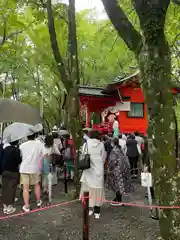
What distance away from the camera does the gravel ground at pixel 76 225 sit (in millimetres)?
5715

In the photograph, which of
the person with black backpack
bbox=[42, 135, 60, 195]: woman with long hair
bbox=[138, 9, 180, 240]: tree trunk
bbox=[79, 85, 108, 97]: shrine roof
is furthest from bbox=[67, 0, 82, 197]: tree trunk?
bbox=[79, 85, 108, 97]: shrine roof

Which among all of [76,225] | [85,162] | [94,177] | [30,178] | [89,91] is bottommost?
[76,225]

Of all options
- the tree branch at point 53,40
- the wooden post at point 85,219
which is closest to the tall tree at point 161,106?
the wooden post at point 85,219

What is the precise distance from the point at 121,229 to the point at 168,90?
3.34 meters

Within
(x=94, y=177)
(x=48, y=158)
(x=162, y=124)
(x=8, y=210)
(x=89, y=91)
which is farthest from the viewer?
(x=89, y=91)

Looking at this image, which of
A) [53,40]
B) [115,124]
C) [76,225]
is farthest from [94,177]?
[115,124]

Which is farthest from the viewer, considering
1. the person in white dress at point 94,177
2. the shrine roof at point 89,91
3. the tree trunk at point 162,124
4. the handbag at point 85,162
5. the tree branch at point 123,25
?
the shrine roof at point 89,91

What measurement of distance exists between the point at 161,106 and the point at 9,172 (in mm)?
4724

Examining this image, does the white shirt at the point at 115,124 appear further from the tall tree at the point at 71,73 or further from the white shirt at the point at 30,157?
the white shirt at the point at 30,157

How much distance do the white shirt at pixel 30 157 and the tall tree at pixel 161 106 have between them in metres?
4.04

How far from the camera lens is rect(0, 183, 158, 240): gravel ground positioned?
18.7ft

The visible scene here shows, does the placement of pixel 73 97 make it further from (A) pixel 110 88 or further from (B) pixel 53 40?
(A) pixel 110 88

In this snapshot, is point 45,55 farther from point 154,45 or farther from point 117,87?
point 154,45

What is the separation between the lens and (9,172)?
291 inches
